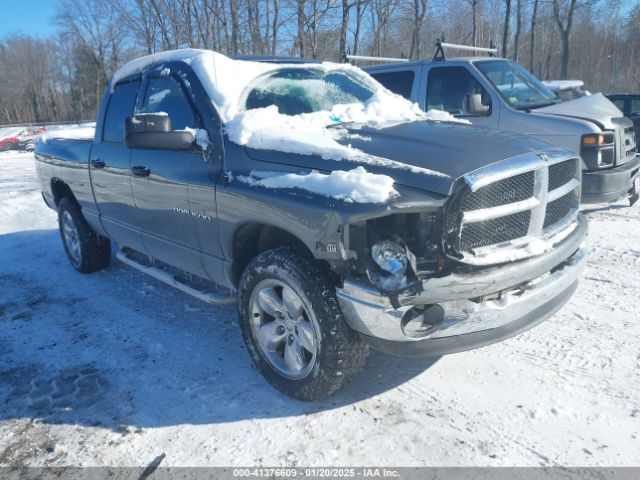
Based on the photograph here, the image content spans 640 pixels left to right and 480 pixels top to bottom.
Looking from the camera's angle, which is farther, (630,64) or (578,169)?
(630,64)

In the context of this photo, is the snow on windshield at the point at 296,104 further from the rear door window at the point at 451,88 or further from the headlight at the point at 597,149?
the rear door window at the point at 451,88

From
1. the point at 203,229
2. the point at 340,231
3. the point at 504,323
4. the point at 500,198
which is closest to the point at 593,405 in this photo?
the point at 504,323

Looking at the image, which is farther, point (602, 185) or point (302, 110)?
point (602, 185)

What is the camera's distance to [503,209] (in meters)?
2.64

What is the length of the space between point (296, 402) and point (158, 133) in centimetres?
193

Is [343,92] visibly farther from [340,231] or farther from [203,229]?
[340,231]

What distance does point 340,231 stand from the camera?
247 centimetres

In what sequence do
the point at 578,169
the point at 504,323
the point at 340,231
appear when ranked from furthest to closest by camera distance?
1. the point at 578,169
2. the point at 504,323
3. the point at 340,231

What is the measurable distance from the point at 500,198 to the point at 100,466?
2449 millimetres

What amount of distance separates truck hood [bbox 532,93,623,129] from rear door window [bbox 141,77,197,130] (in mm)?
4544

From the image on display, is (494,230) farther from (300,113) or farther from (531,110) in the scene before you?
(531,110)

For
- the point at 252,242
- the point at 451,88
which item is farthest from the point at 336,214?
the point at 451,88

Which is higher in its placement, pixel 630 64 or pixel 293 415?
pixel 630 64

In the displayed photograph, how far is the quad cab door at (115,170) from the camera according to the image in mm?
4297
